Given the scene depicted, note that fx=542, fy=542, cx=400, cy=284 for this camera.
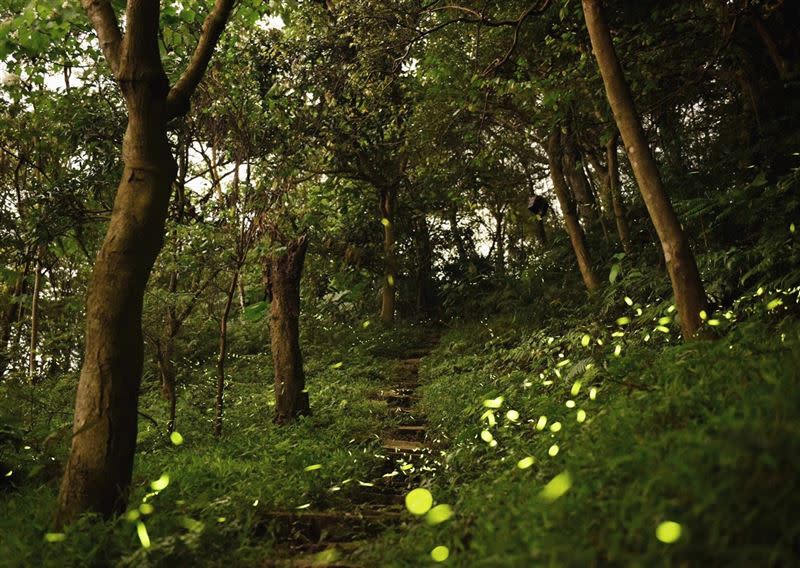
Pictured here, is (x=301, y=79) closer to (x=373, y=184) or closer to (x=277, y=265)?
(x=277, y=265)

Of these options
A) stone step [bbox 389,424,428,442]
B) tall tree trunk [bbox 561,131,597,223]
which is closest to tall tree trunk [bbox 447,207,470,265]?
tall tree trunk [bbox 561,131,597,223]

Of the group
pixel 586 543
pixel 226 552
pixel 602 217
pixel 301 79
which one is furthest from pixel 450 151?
pixel 586 543

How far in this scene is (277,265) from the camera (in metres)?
8.14

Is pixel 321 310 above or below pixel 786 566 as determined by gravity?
above

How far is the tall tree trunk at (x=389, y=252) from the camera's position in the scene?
15538 mm

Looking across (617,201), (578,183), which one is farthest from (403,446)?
(578,183)

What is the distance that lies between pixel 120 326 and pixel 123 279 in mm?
329

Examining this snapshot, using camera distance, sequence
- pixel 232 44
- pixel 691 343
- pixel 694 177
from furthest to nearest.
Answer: pixel 694 177 < pixel 232 44 < pixel 691 343

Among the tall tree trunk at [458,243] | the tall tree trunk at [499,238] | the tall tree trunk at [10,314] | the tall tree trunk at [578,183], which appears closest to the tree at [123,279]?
the tall tree trunk at [578,183]

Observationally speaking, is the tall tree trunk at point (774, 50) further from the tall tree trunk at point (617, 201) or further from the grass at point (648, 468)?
the grass at point (648, 468)

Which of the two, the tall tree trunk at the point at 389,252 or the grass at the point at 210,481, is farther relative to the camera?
the tall tree trunk at the point at 389,252

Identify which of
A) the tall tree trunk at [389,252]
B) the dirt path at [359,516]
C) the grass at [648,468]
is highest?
the tall tree trunk at [389,252]

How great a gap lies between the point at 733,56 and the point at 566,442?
6.93 m

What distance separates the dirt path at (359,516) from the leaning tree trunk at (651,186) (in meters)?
2.84
